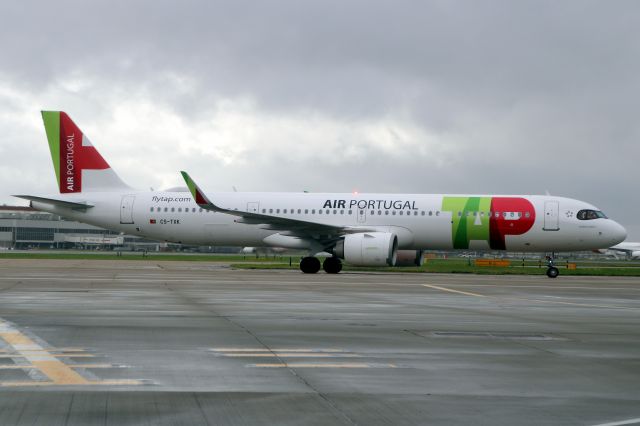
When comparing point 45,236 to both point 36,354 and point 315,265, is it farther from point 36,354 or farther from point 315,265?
point 36,354

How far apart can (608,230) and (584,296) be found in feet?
45.8

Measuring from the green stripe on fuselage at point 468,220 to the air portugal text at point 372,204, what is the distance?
5.18 ft

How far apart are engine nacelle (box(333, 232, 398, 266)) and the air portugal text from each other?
2.83 meters

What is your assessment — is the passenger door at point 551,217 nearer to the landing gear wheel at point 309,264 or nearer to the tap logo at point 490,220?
the tap logo at point 490,220

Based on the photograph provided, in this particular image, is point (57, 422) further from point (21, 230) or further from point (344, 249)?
point (21, 230)

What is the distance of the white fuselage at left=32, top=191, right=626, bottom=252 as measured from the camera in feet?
112

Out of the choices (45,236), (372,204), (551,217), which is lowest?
(45,236)

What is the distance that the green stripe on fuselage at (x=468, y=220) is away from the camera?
34125 millimetres

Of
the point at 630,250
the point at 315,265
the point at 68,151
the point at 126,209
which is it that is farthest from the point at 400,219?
the point at 630,250

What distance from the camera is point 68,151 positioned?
37938 mm

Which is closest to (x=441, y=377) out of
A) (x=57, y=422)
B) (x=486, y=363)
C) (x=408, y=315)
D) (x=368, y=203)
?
(x=486, y=363)

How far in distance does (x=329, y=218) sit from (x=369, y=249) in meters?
4.09

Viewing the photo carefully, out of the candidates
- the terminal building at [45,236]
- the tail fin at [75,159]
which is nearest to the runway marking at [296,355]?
the tail fin at [75,159]

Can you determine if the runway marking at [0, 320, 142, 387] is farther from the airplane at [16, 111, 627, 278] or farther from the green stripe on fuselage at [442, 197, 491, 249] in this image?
the green stripe on fuselage at [442, 197, 491, 249]
